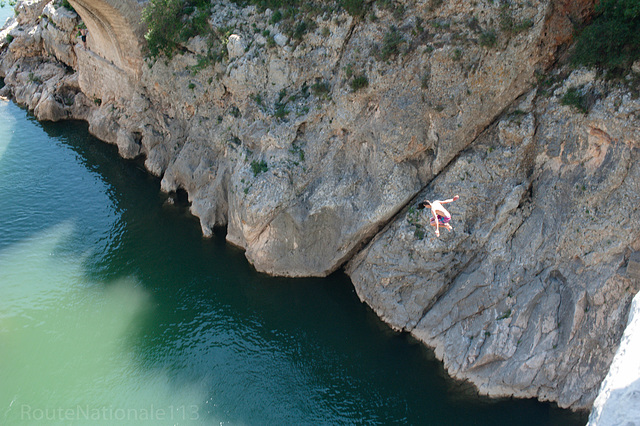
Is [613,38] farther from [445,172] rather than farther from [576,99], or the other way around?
[445,172]

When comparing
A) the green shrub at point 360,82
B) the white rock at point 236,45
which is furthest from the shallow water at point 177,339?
the white rock at point 236,45

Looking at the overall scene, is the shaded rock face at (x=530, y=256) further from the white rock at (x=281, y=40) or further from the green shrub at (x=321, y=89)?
the white rock at (x=281, y=40)

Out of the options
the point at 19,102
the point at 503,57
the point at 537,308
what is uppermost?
the point at 503,57

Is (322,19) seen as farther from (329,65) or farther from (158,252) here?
(158,252)

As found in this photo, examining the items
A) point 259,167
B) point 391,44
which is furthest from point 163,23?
point 391,44

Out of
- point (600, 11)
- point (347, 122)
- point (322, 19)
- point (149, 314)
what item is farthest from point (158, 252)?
point (600, 11)

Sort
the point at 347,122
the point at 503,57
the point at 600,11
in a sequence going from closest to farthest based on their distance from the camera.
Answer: the point at 600,11 < the point at 503,57 < the point at 347,122
